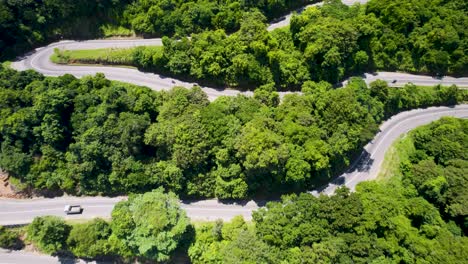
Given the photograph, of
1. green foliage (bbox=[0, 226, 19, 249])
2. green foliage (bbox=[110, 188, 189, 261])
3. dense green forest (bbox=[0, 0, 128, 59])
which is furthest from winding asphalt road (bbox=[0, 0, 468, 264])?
green foliage (bbox=[110, 188, 189, 261])

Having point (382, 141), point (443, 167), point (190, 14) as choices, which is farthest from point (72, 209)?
point (443, 167)

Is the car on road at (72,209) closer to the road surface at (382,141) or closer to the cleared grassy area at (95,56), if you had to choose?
the cleared grassy area at (95,56)

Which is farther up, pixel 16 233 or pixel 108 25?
pixel 108 25

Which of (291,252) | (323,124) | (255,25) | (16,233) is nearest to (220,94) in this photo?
(255,25)

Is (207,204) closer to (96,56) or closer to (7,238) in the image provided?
(7,238)

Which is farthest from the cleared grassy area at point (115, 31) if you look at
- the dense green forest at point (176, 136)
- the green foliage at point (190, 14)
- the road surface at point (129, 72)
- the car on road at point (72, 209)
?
the car on road at point (72, 209)

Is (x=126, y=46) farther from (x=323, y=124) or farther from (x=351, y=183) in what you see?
(x=351, y=183)
